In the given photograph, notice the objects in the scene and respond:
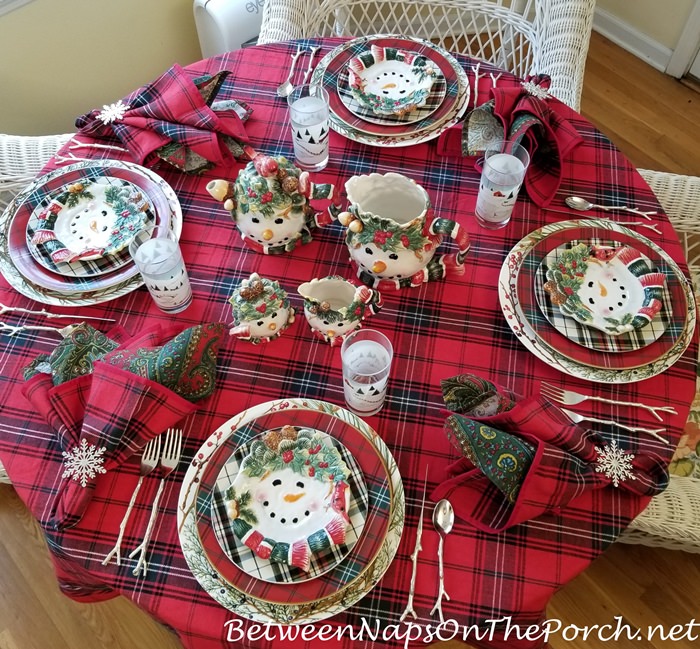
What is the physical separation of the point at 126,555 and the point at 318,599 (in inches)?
10.7

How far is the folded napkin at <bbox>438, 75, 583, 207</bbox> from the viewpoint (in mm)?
1170

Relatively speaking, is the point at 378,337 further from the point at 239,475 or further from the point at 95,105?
the point at 95,105

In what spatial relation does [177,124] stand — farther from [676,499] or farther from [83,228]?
[676,499]

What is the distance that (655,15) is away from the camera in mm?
2465

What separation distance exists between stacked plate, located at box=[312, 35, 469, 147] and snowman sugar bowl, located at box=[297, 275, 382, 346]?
0.36 m

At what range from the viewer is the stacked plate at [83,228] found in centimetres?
108

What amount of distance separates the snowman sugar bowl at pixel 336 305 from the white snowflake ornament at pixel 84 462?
1.19 ft

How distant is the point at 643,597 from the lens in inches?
62.3

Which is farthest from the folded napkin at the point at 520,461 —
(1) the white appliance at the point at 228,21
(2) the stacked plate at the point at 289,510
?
(1) the white appliance at the point at 228,21

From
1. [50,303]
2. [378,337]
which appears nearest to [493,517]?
[378,337]

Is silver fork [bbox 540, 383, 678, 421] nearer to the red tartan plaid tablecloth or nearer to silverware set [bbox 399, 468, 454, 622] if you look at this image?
the red tartan plaid tablecloth

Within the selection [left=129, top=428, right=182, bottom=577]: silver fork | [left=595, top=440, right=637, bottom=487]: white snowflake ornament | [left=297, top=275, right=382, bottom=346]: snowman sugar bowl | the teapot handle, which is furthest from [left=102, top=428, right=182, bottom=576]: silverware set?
[left=595, top=440, right=637, bottom=487]: white snowflake ornament

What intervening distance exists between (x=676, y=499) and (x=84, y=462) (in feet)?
3.33

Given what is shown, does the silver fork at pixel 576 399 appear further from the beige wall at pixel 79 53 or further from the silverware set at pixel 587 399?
the beige wall at pixel 79 53
